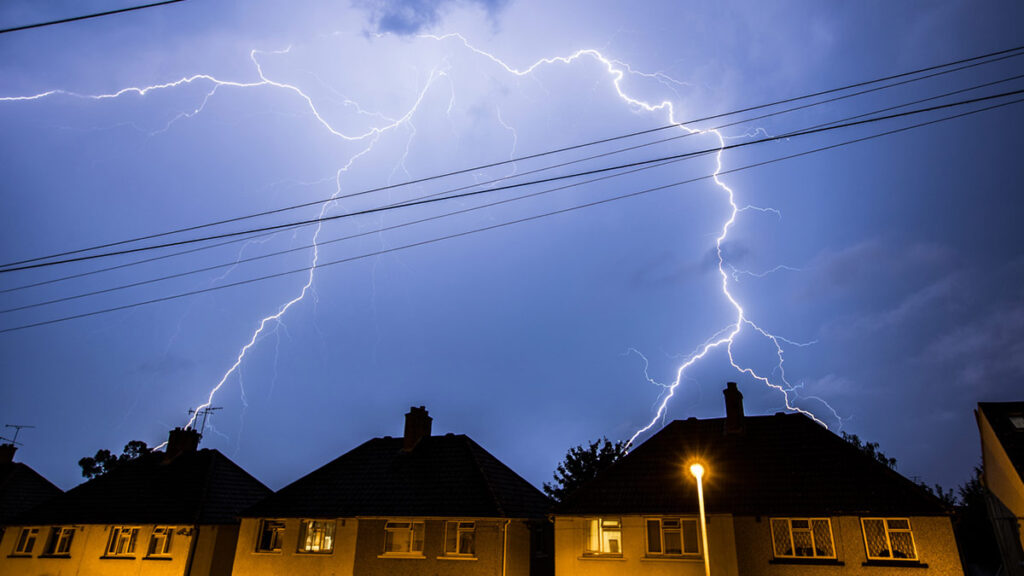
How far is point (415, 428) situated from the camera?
23891mm

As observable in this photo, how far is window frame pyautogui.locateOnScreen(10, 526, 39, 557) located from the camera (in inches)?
906

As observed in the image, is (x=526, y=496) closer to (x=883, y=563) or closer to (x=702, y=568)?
(x=702, y=568)

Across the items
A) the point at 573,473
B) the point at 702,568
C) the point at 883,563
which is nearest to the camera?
the point at 883,563

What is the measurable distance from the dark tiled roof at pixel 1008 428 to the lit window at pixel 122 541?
3065 centimetres

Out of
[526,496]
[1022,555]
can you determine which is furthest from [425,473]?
[1022,555]

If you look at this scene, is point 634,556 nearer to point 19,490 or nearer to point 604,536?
point 604,536

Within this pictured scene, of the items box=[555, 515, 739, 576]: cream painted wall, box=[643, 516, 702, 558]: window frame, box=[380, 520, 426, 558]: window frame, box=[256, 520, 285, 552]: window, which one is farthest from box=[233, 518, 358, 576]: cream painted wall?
box=[643, 516, 702, 558]: window frame

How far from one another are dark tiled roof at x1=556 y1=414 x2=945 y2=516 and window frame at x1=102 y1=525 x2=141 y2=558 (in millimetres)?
16998

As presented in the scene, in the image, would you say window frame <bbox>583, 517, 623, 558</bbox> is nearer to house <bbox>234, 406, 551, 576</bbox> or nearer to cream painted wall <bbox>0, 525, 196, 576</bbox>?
house <bbox>234, 406, 551, 576</bbox>

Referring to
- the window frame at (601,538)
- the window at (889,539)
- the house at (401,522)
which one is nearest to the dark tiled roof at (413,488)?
the house at (401,522)

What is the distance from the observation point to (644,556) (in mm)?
16422

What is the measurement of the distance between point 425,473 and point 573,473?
1471 centimetres

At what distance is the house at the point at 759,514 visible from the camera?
15.0 metres

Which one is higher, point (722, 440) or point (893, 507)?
point (722, 440)
